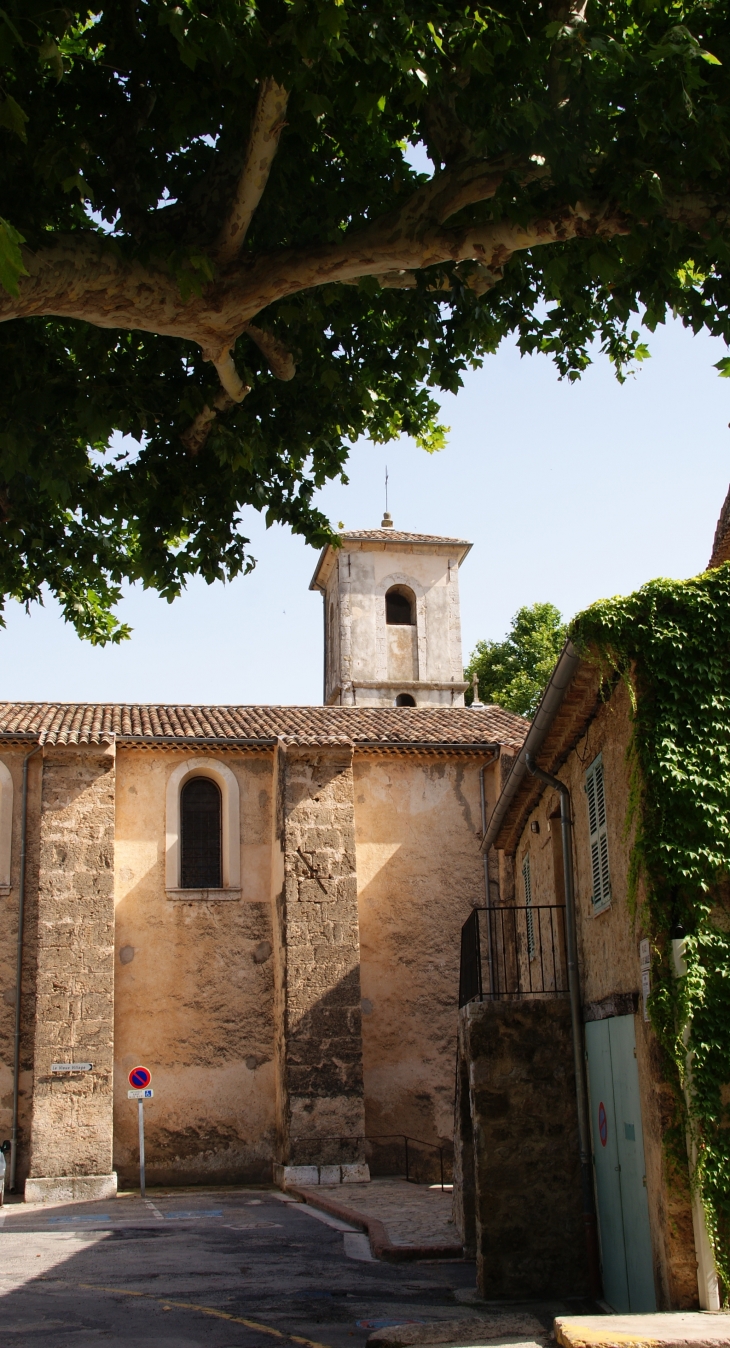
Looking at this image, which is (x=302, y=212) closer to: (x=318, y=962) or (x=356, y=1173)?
(x=318, y=962)

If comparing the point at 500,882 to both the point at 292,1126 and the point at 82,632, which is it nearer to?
the point at 292,1126

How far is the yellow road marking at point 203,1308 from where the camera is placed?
9266 millimetres

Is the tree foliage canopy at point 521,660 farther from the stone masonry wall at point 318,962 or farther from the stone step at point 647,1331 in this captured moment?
the stone step at point 647,1331

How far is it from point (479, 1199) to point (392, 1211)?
586cm

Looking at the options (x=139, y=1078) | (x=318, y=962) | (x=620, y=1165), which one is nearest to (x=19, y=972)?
(x=139, y=1078)

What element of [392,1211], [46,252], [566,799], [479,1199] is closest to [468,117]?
Answer: [46,252]

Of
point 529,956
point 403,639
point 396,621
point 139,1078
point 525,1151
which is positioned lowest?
point 525,1151

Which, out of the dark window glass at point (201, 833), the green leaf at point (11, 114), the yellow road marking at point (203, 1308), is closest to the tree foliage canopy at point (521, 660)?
the dark window glass at point (201, 833)

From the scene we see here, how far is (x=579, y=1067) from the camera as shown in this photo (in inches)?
442

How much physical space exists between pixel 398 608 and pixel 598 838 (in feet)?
85.3

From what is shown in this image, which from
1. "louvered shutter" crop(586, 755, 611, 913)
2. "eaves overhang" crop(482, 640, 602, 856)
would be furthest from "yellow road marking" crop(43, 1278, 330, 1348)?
"eaves overhang" crop(482, 640, 602, 856)

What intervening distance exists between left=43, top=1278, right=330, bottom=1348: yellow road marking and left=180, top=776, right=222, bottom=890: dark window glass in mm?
11439

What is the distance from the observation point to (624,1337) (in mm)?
6898

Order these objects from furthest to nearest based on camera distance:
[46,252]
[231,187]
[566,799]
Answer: [566,799] → [231,187] → [46,252]
